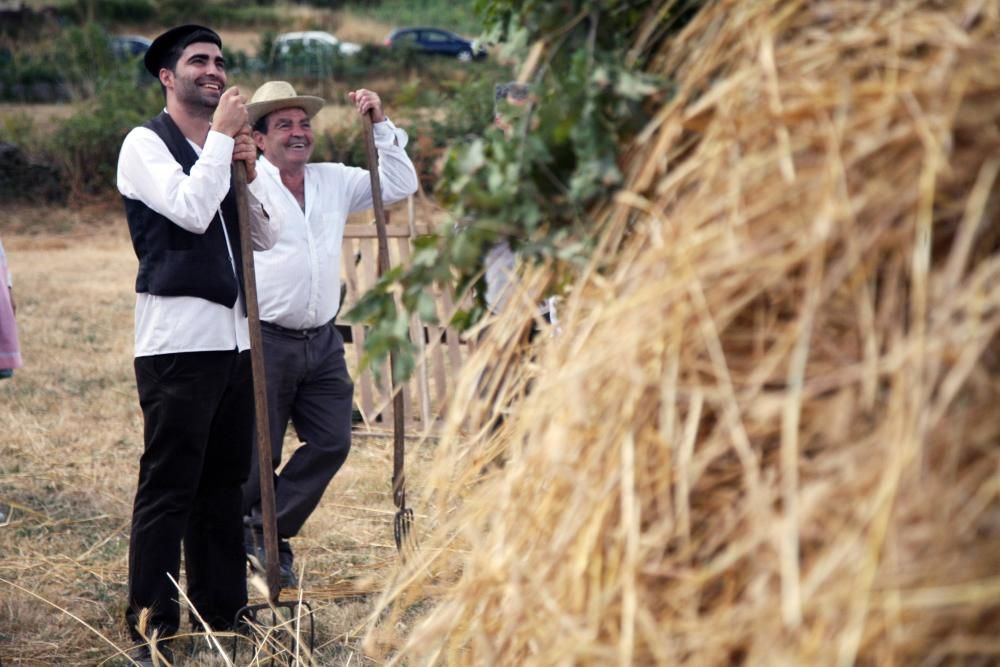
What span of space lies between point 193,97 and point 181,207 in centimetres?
53

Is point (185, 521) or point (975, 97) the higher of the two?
point (975, 97)

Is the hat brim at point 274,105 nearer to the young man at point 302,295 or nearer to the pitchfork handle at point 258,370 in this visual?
the young man at point 302,295

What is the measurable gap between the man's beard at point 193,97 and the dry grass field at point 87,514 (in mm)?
1842

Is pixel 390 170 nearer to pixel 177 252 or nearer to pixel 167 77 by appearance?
pixel 167 77

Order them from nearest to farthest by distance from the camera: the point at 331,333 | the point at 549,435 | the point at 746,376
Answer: the point at 746,376 → the point at 549,435 → the point at 331,333

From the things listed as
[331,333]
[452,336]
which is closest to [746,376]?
[331,333]

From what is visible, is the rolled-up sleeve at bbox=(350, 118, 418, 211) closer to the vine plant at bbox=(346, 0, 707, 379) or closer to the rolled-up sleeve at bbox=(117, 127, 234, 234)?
the rolled-up sleeve at bbox=(117, 127, 234, 234)

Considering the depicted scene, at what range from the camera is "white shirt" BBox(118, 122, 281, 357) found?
4.23 meters

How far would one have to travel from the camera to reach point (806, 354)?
1913mm

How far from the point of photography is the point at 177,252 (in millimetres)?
4395

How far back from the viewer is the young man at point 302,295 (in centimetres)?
546

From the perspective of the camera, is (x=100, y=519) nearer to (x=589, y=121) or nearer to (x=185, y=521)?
(x=185, y=521)

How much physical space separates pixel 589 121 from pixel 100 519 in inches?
186

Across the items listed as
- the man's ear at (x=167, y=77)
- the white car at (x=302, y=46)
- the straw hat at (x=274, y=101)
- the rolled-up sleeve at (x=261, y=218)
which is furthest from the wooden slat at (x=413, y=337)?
the white car at (x=302, y=46)
